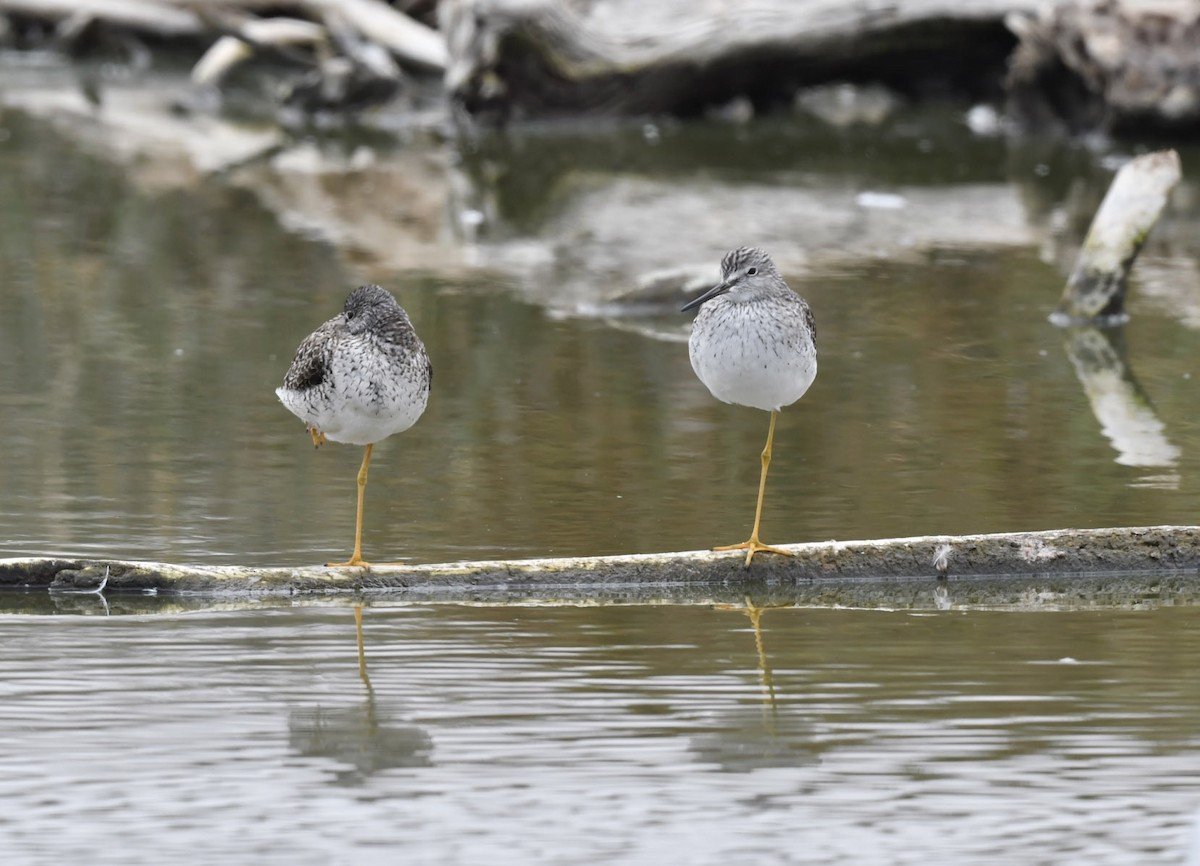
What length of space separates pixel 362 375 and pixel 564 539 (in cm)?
125

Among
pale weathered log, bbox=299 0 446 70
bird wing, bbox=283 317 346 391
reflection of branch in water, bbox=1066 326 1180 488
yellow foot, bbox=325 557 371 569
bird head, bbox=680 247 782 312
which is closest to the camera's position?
yellow foot, bbox=325 557 371 569

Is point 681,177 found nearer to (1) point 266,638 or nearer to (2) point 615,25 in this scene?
(2) point 615,25

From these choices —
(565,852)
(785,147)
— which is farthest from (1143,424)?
(785,147)

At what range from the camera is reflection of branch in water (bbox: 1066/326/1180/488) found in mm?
10297

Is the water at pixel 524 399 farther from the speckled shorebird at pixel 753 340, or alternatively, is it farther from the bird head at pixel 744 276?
the bird head at pixel 744 276

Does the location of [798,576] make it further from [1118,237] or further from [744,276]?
[1118,237]

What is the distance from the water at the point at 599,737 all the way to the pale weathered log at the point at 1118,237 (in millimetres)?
6412

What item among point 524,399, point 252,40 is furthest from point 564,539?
point 252,40

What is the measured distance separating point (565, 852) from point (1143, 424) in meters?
6.36

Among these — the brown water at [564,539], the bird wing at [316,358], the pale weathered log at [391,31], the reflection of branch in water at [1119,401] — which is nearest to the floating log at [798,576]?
the brown water at [564,539]

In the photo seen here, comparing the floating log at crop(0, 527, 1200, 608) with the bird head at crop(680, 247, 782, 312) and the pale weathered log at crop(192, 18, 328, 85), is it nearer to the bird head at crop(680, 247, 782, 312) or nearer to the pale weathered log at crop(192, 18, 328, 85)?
the bird head at crop(680, 247, 782, 312)

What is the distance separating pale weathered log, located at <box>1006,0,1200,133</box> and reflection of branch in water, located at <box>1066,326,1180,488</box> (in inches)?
322

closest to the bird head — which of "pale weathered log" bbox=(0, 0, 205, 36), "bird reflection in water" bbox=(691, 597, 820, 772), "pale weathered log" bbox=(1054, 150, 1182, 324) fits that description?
"bird reflection in water" bbox=(691, 597, 820, 772)

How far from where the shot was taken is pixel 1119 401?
11.6m
